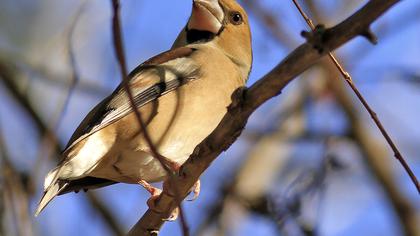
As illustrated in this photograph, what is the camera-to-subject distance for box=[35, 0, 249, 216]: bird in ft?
14.6

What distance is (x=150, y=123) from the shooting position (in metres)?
4.64

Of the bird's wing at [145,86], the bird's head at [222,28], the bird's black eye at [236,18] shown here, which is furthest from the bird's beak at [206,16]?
the bird's wing at [145,86]

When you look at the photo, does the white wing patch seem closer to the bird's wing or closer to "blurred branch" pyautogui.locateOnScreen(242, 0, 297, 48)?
the bird's wing

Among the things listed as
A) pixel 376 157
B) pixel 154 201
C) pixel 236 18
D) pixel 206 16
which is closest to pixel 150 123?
pixel 154 201

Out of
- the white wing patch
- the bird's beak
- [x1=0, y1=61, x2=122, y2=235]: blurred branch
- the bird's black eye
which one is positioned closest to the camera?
the white wing patch

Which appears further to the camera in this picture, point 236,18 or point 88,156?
point 236,18

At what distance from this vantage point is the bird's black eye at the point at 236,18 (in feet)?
19.0

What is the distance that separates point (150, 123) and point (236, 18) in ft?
4.82

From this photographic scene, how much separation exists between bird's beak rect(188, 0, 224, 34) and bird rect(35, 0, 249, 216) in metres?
0.49

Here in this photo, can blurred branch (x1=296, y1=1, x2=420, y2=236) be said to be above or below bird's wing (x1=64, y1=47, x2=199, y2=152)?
below

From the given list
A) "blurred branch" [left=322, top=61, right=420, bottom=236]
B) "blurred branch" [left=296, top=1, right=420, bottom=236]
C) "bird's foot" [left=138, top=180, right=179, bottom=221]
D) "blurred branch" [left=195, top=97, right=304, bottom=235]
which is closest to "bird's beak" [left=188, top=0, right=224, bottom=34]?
"bird's foot" [left=138, top=180, right=179, bottom=221]

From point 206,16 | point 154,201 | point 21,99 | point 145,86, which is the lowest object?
point 154,201

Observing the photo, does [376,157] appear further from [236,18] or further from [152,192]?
[152,192]

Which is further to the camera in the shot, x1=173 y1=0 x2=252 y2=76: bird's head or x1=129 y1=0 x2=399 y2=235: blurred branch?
x1=173 y1=0 x2=252 y2=76: bird's head
